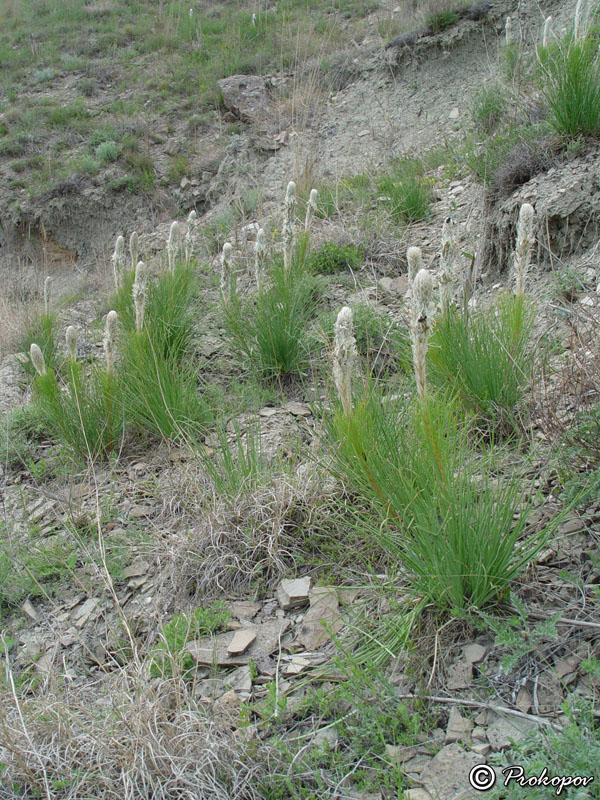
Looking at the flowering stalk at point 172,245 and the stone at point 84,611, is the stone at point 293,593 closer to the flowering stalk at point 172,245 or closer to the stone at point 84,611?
the stone at point 84,611

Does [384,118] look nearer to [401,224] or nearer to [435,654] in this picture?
[401,224]

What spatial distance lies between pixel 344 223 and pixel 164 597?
16.4 feet

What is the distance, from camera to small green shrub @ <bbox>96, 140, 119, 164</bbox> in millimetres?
11742

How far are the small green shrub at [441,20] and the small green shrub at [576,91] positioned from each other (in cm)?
708

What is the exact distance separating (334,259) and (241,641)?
435 cm

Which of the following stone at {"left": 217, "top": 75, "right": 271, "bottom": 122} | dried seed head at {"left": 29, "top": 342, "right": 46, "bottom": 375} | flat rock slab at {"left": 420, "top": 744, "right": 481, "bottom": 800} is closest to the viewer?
flat rock slab at {"left": 420, "top": 744, "right": 481, "bottom": 800}

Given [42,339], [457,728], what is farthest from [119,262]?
[457,728]

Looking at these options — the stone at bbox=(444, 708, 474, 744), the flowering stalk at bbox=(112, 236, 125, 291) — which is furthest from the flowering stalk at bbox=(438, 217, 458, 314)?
the flowering stalk at bbox=(112, 236, 125, 291)

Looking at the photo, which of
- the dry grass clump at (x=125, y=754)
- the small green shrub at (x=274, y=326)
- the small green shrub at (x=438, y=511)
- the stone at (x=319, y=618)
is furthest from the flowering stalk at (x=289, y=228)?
the dry grass clump at (x=125, y=754)

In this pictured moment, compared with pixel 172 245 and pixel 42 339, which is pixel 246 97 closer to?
pixel 172 245

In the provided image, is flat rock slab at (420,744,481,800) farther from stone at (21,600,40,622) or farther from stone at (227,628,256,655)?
stone at (21,600,40,622)

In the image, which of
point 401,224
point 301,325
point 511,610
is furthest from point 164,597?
point 401,224

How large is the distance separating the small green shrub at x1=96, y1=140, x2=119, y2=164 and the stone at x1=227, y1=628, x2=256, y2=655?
11583 mm

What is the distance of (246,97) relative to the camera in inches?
485
